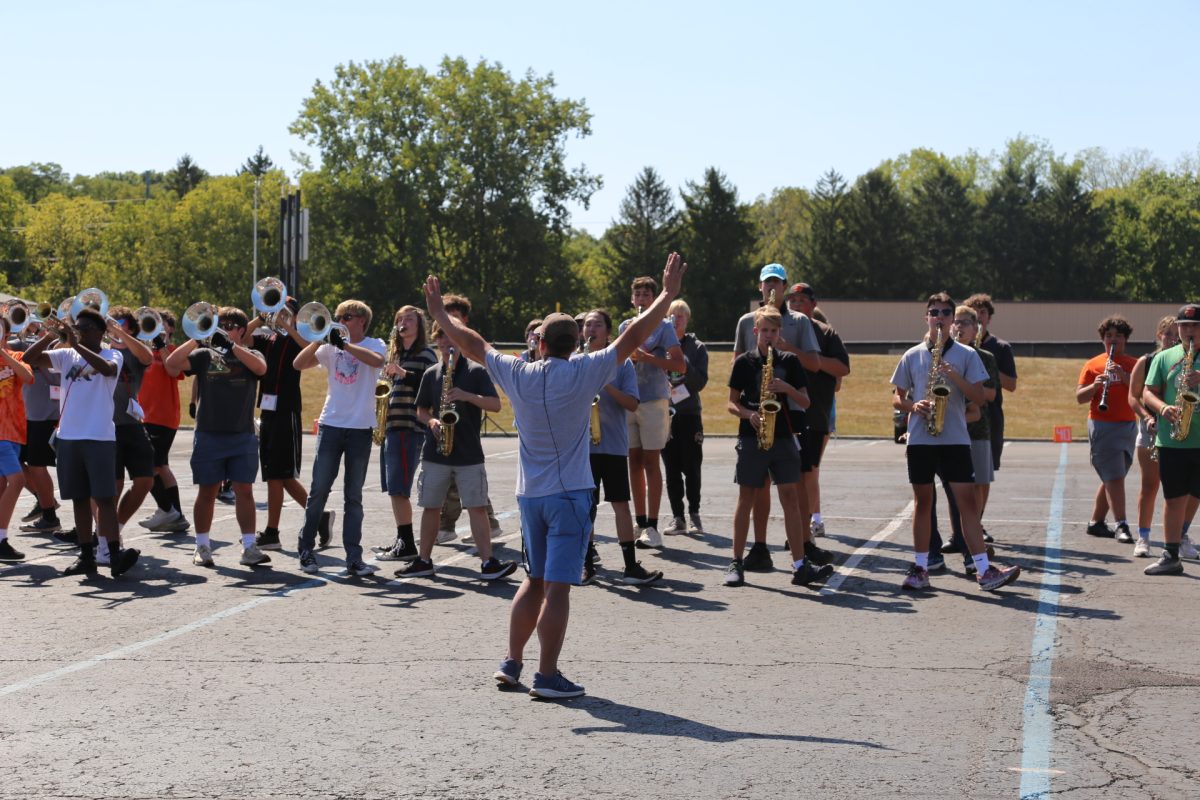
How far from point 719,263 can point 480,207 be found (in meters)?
16.3

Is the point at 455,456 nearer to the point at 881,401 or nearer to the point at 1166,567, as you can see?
the point at 1166,567

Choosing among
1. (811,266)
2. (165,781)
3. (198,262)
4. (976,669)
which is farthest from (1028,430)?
(198,262)

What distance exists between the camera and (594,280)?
101 meters

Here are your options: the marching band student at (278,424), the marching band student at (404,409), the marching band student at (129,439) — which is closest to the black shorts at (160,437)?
the marching band student at (129,439)

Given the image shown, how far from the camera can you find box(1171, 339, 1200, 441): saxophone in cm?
1080

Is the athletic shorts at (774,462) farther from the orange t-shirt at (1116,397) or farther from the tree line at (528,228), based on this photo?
the tree line at (528,228)

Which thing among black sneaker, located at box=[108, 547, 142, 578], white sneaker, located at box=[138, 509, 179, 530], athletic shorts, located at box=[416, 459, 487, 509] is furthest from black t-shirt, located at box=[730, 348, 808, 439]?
white sneaker, located at box=[138, 509, 179, 530]

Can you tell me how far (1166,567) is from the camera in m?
10.6

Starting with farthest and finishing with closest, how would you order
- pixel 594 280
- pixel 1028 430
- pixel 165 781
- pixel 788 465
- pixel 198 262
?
pixel 594 280 → pixel 198 262 → pixel 1028 430 → pixel 788 465 → pixel 165 781

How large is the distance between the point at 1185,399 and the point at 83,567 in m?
8.49

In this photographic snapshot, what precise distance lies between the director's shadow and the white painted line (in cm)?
362

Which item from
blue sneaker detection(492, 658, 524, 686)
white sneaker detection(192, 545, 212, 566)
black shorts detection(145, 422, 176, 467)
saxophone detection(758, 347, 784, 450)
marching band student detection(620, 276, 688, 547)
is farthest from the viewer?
black shorts detection(145, 422, 176, 467)

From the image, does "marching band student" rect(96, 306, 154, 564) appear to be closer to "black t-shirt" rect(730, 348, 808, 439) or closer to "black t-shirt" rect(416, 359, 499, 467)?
"black t-shirt" rect(416, 359, 499, 467)

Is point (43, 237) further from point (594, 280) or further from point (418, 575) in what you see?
point (418, 575)
